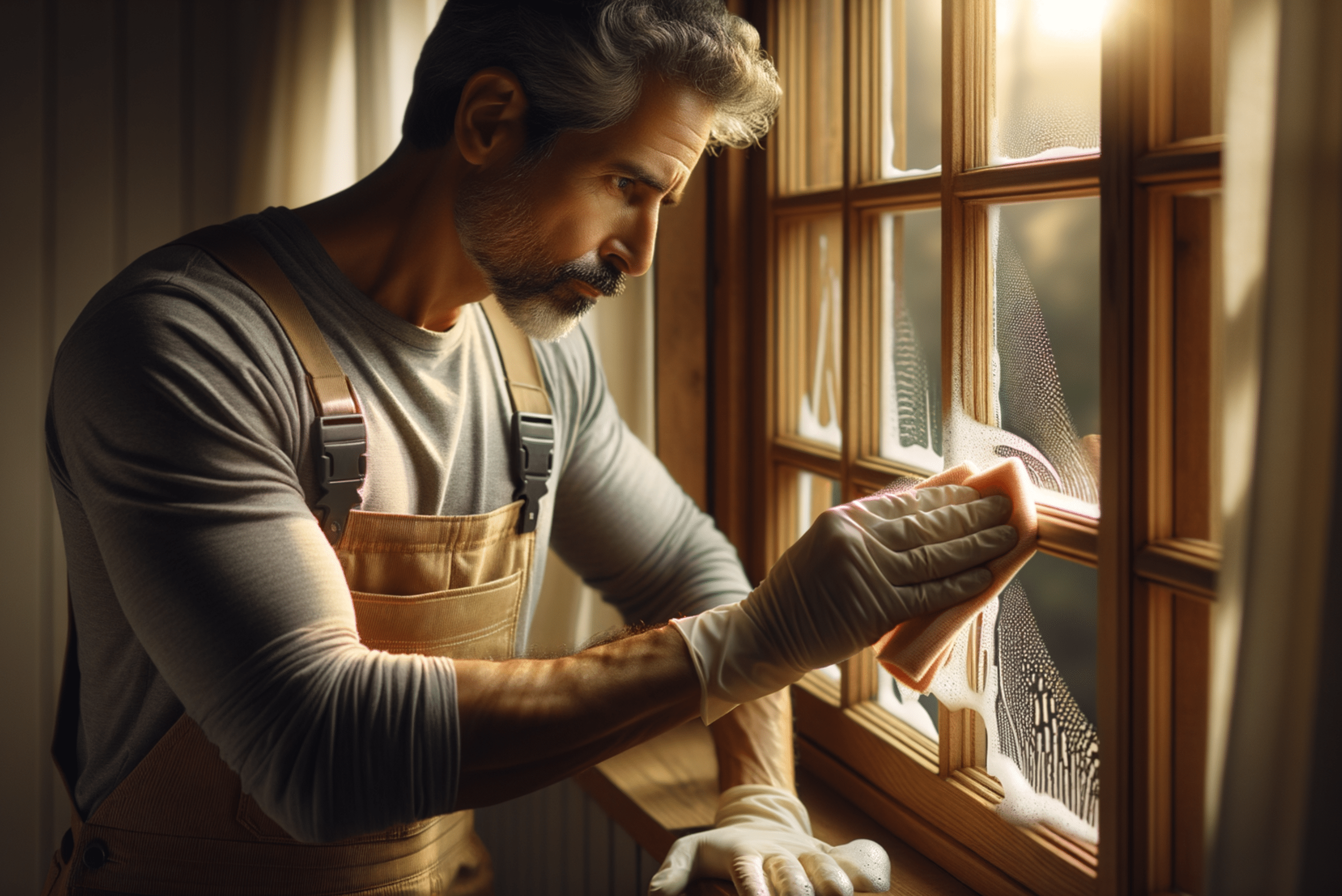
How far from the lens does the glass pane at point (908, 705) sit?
4.37ft

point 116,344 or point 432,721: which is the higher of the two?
point 116,344

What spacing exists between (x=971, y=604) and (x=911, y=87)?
2.22 feet

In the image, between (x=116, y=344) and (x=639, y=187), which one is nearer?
(x=116, y=344)

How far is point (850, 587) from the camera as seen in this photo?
3.12 ft

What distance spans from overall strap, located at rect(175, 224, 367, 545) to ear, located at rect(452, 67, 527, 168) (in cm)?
26

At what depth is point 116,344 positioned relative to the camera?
37.5 inches

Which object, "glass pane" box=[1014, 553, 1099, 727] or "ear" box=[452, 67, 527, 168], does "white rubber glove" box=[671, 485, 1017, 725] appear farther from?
"ear" box=[452, 67, 527, 168]

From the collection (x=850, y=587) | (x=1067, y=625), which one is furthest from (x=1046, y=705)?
(x=850, y=587)

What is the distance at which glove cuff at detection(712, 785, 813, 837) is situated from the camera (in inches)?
49.1

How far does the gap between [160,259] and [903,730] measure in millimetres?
1049

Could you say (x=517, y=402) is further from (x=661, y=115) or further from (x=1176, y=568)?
(x=1176, y=568)

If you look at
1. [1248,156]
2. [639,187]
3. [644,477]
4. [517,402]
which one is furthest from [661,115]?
[1248,156]

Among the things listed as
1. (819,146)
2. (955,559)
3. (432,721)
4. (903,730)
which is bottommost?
(903,730)

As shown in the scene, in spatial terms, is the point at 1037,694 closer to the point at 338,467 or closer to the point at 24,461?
the point at 338,467
